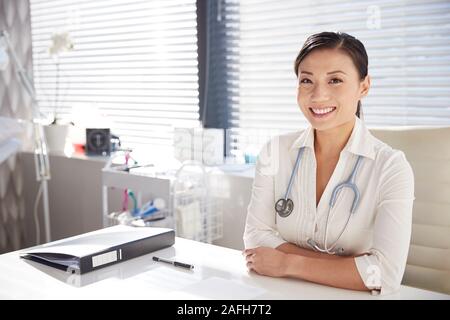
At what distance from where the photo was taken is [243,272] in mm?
1120

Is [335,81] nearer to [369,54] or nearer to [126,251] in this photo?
[126,251]

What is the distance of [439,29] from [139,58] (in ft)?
5.24

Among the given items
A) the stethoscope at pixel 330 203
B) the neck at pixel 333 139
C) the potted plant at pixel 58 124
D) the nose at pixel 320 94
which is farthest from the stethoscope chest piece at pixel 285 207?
the potted plant at pixel 58 124

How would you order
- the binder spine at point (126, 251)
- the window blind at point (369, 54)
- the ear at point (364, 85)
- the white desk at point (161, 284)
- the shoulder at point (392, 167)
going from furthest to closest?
the window blind at point (369, 54) → the ear at point (364, 85) → the shoulder at point (392, 167) → the binder spine at point (126, 251) → the white desk at point (161, 284)

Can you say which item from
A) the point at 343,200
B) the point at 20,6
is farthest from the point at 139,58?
the point at 343,200

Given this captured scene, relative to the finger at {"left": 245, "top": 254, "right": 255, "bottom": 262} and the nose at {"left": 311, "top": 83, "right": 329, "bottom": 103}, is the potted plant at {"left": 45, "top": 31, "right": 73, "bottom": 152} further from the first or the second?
the finger at {"left": 245, "top": 254, "right": 255, "bottom": 262}

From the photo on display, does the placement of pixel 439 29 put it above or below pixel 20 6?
below

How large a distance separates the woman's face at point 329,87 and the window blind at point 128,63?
4.42 ft

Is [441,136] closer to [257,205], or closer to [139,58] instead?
[257,205]

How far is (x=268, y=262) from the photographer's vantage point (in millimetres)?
1093

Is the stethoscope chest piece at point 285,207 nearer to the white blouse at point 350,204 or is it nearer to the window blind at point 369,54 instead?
the white blouse at point 350,204

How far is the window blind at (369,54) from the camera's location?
1.87 m

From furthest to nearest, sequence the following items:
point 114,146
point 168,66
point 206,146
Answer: point 114,146 < point 168,66 < point 206,146

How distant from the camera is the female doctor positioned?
3.76 feet
